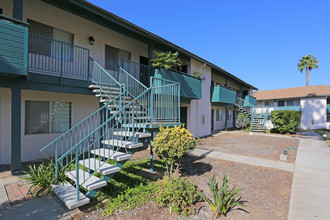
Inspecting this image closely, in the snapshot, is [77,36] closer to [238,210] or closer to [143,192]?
[143,192]

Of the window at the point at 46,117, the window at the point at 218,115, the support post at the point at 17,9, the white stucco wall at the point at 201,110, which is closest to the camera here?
the support post at the point at 17,9

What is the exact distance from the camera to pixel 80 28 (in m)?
7.33

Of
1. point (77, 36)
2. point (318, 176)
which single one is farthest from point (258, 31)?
point (77, 36)

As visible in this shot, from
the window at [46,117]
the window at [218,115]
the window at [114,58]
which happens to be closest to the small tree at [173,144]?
the window at [46,117]

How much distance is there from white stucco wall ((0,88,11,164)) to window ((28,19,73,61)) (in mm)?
1817

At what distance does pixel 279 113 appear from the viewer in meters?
15.2

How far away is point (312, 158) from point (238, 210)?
6.20 metres

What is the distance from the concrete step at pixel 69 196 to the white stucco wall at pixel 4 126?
3.72 meters

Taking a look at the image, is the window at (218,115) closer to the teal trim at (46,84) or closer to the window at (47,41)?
the teal trim at (46,84)

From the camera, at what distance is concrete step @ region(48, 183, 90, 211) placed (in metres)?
2.90

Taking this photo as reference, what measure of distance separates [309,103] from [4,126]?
108 feet

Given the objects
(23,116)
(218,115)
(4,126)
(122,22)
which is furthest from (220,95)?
(4,126)

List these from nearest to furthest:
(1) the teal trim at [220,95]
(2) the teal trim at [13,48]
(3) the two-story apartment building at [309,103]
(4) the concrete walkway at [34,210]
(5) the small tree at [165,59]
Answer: (4) the concrete walkway at [34,210] < (2) the teal trim at [13,48] < (5) the small tree at [165,59] < (1) the teal trim at [220,95] < (3) the two-story apartment building at [309,103]

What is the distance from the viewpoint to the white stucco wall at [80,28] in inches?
243
